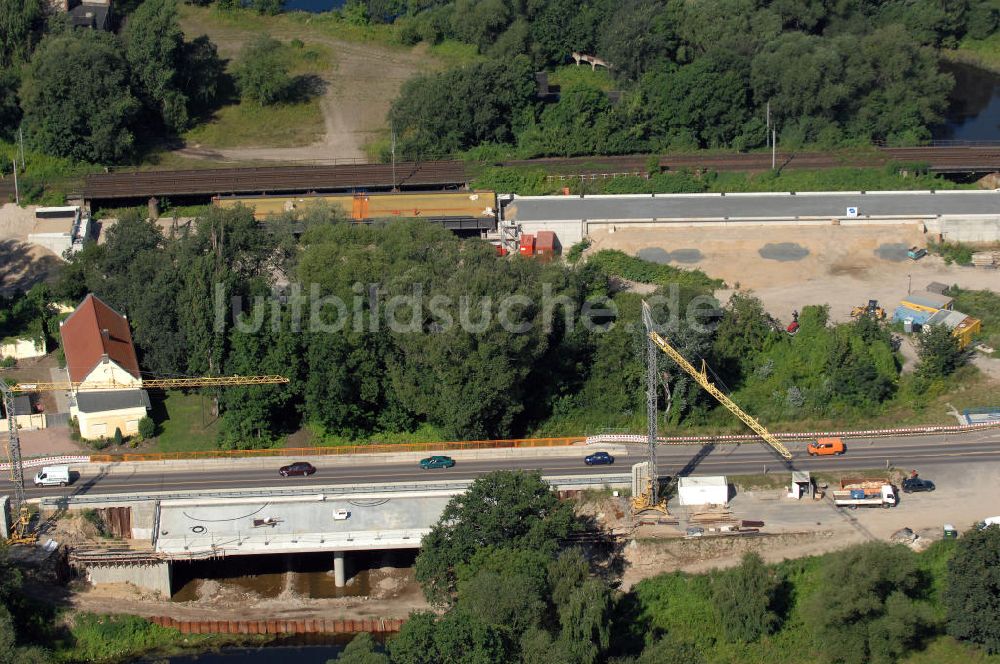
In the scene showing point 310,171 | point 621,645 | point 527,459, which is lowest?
point 621,645

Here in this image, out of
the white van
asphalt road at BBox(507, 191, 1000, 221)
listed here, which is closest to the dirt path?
asphalt road at BBox(507, 191, 1000, 221)

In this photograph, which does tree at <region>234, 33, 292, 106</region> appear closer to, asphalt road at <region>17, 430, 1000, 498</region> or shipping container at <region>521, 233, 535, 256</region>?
shipping container at <region>521, 233, 535, 256</region>

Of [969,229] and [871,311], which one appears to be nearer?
[871,311]

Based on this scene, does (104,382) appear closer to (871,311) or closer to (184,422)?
(184,422)

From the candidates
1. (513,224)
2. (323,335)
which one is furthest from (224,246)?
(513,224)

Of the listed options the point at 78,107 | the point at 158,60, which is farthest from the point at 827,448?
the point at 158,60

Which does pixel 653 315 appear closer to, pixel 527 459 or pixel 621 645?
pixel 527 459
